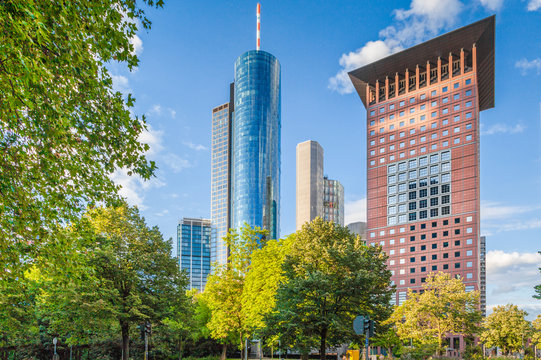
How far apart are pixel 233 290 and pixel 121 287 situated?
15.6 m

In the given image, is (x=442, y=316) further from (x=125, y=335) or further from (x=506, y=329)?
(x=125, y=335)

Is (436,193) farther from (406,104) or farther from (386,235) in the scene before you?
(406,104)

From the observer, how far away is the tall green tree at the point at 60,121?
9078mm

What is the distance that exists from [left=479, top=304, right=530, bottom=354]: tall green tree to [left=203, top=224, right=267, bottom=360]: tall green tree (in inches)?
1691

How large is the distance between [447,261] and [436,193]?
19.2 meters

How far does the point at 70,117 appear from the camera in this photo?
10.7 meters

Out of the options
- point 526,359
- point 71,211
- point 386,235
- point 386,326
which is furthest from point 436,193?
point 71,211

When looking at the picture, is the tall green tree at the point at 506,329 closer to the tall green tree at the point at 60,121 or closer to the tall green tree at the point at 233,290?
the tall green tree at the point at 233,290

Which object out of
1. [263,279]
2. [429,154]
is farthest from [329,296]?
[429,154]

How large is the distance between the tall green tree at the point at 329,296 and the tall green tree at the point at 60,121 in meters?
20.0

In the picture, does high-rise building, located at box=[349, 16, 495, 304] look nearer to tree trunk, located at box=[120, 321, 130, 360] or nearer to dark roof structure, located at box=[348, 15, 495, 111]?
dark roof structure, located at box=[348, 15, 495, 111]

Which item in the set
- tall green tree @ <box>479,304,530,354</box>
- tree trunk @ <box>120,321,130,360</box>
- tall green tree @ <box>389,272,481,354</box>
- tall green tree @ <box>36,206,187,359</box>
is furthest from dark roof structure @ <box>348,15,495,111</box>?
tree trunk @ <box>120,321,130,360</box>

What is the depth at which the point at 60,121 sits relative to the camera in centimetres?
980

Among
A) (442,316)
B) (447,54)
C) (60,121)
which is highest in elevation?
(447,54)
